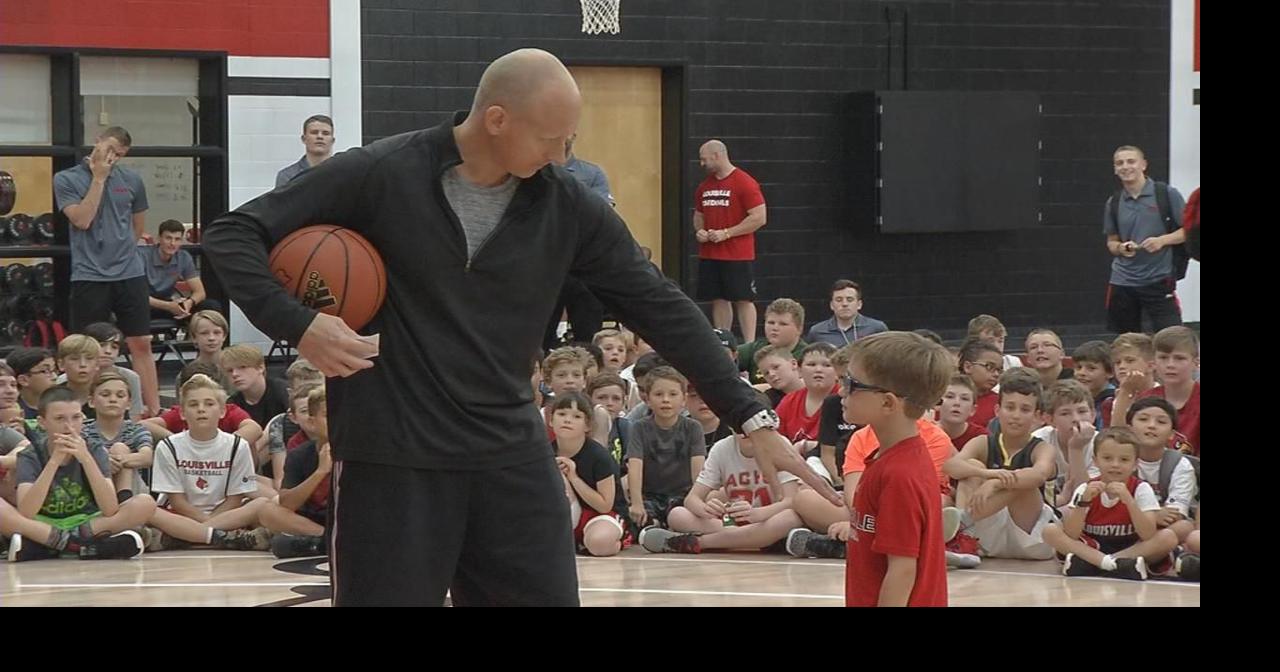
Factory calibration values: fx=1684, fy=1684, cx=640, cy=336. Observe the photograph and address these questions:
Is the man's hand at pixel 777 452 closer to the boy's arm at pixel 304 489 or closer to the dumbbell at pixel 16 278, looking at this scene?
the boy's arm at pixel 304 489

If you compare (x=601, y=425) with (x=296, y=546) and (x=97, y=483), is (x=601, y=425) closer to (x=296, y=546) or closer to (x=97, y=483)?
(x=296, y=546)

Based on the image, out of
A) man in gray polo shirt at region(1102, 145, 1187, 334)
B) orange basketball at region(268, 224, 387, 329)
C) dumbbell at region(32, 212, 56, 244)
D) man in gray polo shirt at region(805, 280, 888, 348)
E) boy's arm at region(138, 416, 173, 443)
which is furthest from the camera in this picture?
dumbbell at region(32, 212, 56, 244)

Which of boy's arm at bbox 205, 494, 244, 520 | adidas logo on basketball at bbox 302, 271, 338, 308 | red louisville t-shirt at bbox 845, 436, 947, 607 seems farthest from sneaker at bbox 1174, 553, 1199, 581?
adidas logo on basketball at bbox 302, 271, 338, 308

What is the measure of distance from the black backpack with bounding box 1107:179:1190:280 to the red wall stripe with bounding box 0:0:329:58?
6.67m

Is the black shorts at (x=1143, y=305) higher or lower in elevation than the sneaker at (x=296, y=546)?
higher

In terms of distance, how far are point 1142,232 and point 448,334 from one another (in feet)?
32.7

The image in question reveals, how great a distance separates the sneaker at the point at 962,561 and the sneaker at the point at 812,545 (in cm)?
52

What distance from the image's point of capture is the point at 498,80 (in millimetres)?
3799

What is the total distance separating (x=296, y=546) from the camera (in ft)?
26.6

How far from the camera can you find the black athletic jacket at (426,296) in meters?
Result: 3.82

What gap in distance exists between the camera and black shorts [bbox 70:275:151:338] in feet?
38.3

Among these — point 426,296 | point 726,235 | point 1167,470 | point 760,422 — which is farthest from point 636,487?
point 726,235

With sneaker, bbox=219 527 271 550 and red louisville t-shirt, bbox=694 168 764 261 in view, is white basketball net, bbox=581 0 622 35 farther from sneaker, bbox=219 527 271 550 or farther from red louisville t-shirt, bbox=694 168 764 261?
sneaker, bbox=219 527 271 550

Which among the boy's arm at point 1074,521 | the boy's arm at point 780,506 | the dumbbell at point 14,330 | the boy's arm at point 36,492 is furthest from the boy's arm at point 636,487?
the dumbbell at point 14,330
